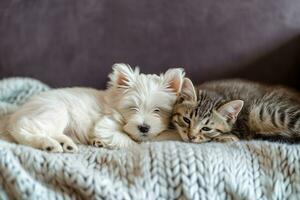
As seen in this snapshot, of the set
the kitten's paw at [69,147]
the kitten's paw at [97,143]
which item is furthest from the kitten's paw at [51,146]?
the kitten's paw at [97,143]

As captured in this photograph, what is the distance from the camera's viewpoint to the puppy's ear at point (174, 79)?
1748mm

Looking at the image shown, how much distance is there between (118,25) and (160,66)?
25cm

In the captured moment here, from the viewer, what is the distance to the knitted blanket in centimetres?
137

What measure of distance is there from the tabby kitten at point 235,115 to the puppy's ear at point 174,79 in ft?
0.08

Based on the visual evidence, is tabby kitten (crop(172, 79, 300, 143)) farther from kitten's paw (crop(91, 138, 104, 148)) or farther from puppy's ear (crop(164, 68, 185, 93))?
kitten's paw (crop(91, 138, 104, 148))

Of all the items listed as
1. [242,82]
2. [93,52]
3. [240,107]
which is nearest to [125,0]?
[93,52]

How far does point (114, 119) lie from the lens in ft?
5.79

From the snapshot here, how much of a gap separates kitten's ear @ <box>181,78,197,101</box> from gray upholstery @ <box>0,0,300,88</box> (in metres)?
0.31

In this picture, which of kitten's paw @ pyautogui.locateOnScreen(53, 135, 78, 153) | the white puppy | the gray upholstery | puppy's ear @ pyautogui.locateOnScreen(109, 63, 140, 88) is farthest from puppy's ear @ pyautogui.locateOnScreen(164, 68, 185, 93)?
kitten's paw @ pyautogui.locateOnScreen(53, 135, 78, 153)

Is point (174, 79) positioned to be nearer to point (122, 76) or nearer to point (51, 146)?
point (122, 76)

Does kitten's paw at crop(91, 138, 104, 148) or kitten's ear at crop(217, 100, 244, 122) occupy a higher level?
kitten's ear at crop(217, 100, 244, 122)

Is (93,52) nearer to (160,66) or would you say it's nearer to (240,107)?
(160,66)

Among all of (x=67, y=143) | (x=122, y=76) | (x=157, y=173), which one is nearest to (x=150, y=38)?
(x=122, y=76)

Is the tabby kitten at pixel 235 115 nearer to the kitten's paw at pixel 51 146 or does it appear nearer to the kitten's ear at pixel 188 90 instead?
the kitten's ear at pixel 188 90
